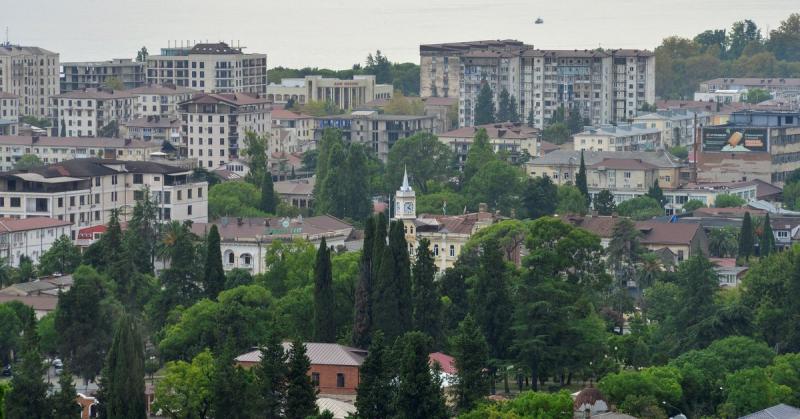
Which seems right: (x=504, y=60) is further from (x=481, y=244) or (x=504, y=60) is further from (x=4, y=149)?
(x=481, y=244)

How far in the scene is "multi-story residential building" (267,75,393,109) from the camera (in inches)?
5773

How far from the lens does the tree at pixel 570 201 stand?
91188mm

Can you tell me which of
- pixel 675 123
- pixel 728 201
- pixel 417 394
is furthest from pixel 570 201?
pixel 417 394

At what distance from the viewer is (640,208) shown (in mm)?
95438

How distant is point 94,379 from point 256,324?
168 inches

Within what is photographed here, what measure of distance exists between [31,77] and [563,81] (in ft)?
99.1

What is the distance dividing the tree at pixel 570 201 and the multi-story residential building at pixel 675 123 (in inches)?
1198

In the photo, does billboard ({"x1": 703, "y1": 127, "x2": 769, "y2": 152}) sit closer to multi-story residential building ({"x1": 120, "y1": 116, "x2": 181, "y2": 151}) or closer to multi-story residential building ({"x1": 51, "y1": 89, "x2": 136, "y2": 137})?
multi-story residential building ({"x1": 120, "y1": 116, "x2": 181, "y2": 151})

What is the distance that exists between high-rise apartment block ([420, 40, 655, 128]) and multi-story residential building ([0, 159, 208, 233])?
49917 millimetres

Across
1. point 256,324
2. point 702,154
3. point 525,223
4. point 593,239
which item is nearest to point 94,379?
point 256,324

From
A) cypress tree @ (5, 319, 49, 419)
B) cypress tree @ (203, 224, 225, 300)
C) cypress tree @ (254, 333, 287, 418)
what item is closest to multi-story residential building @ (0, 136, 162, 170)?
cypress tree @ (203, 224, 225, 300)

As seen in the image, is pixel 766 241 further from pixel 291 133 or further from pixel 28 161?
pixel 291 133

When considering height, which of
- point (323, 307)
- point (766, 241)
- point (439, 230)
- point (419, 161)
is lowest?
point (323, 307)

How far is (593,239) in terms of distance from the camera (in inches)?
2746
